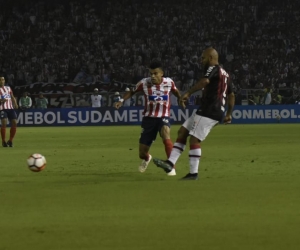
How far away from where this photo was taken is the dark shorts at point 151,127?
15531 mm

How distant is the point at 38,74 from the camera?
172ft

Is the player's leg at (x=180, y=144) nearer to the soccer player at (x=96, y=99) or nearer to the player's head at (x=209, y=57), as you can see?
the player's head at (x=209, y=57)

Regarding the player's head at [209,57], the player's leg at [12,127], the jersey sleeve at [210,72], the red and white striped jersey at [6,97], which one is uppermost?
the player's head at [209,57]

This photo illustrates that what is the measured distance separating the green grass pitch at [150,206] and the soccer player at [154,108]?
0.53 m

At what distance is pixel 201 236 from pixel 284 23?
47630mm

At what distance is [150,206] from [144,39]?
1770 inches

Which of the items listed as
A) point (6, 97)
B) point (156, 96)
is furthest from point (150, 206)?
point (6, 97)

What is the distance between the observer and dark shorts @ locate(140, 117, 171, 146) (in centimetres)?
1553

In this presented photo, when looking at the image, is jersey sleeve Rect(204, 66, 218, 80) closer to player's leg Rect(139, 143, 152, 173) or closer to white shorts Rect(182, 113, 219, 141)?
white shorts Rect(182, 113, 219, 141)

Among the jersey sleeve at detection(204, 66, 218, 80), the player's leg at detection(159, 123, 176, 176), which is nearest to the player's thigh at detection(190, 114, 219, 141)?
the jersey sleeve at detection(204, 66, 218, 80)

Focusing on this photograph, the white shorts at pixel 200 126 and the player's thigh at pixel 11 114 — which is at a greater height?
the white shorts at pixel 200 126

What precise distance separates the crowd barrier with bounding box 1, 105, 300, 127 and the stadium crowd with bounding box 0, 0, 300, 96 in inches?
153

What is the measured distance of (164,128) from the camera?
15430 millimetres

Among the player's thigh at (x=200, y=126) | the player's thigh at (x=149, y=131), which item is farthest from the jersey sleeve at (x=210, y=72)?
the player's thigh at (x=149, y=131)
